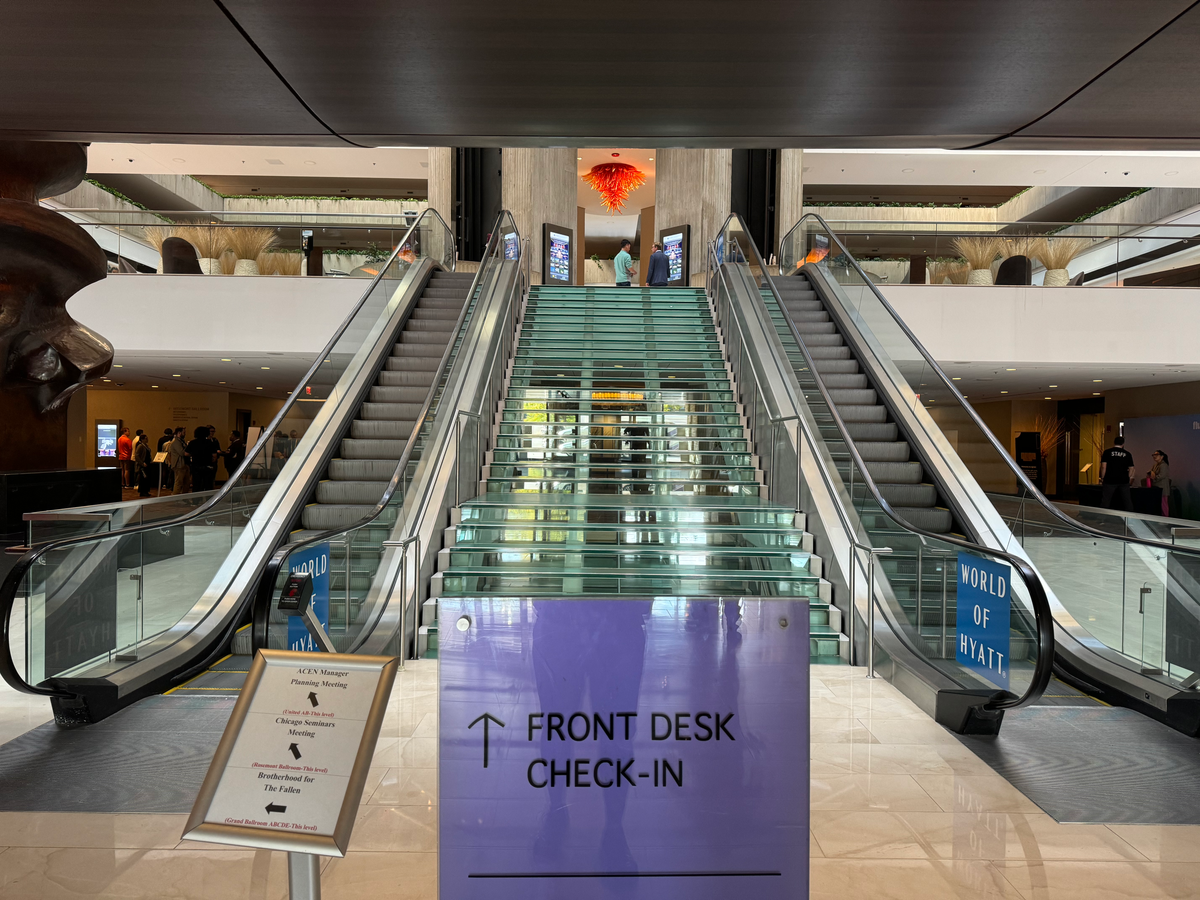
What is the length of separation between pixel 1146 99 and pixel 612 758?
7.12 feet

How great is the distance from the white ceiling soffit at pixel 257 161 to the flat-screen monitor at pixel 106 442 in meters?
6.37

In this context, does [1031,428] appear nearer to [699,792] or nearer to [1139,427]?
[1139,427]

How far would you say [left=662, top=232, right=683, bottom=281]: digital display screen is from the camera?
1708cm

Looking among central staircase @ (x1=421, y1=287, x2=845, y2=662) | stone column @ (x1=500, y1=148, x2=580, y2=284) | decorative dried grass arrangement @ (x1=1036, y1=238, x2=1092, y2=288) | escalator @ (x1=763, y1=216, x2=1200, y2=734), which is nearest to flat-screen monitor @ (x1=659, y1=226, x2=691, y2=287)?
stone column @ (x1=500, y1=148, x2=580, y2=284)

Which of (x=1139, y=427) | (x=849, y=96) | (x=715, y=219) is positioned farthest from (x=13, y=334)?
(x=1139, y=427)

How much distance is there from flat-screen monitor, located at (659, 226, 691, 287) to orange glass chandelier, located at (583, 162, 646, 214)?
2.34 metres

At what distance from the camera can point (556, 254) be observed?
17062 mm

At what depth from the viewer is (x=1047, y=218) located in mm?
21641

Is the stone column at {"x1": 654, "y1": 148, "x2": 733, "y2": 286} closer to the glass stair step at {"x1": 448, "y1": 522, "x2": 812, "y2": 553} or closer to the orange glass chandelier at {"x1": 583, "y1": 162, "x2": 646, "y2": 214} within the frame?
the orange glass chandelier at {"x1": 583, "y1": 162, "x2": 646, "y2": 214}

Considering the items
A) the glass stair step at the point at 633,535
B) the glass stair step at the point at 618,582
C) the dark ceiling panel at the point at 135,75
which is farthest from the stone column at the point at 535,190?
the dark ceiling panel at the point at 135,75

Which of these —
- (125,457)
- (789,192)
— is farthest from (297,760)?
(125,457)

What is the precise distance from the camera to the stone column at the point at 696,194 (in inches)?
637

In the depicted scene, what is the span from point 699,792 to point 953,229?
40.9 feet

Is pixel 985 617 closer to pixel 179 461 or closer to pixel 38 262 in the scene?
pixel 38 262
